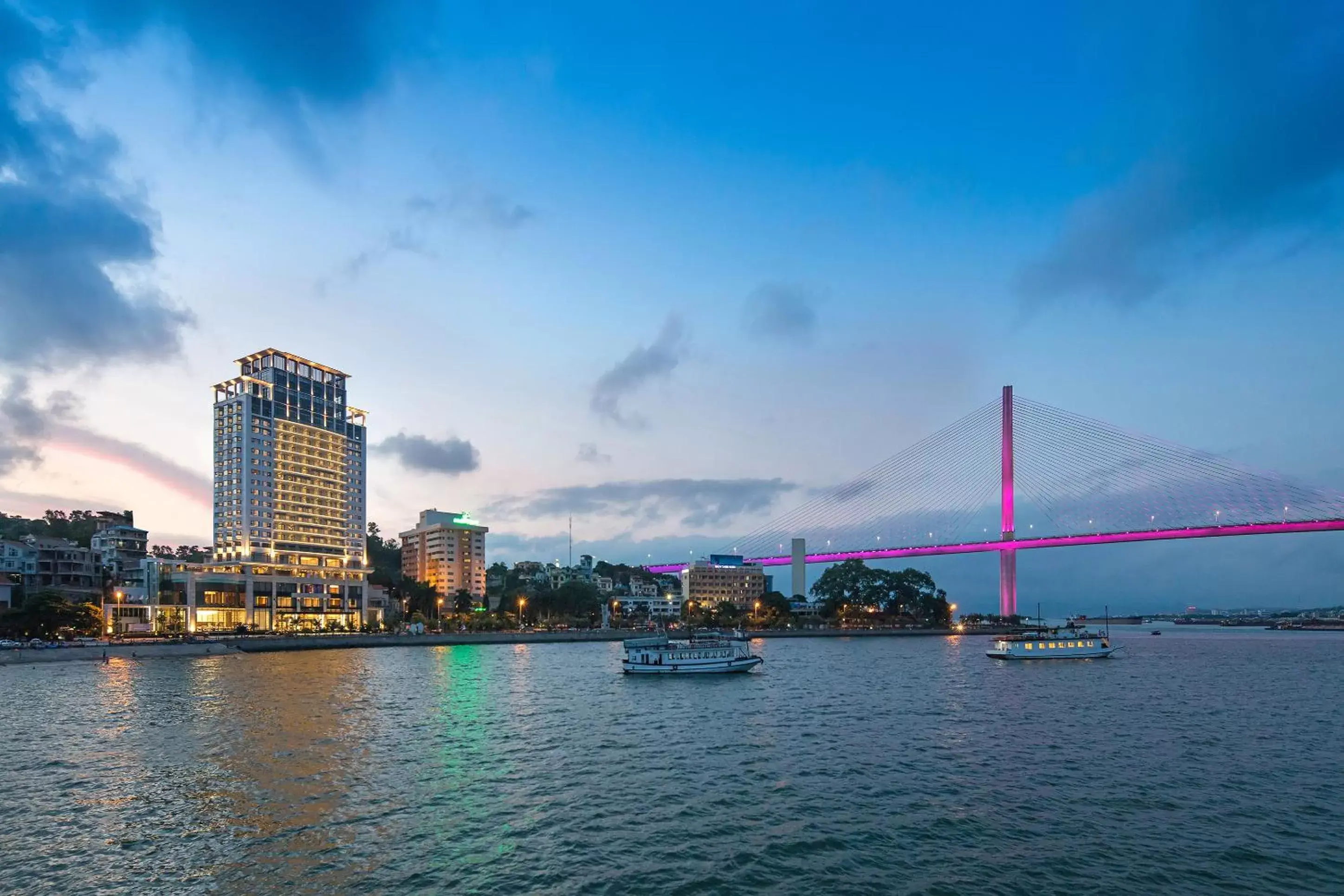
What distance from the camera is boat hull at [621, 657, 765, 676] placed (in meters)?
61.8

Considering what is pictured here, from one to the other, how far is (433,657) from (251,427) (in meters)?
71.1

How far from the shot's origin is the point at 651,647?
64312mm

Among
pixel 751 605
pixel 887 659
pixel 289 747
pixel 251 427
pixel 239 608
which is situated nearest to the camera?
pixel 289 747

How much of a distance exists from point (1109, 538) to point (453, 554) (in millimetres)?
139528

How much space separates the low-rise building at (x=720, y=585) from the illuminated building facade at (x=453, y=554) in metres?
49.4

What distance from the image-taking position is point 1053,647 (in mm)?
77438

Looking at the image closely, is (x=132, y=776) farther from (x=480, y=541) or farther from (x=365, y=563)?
(x=480, y=541)

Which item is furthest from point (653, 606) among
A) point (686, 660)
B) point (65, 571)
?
point (686, 660)

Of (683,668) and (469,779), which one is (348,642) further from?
(469,779)

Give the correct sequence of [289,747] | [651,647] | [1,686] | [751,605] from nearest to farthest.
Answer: [289,747]
[1,686]
[651,647]
[751,605]

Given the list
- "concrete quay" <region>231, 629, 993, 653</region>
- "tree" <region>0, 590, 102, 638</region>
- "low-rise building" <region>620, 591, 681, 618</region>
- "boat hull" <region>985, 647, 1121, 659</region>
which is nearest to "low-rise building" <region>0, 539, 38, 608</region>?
"tree" <region>0, 590, 102, 638</region>

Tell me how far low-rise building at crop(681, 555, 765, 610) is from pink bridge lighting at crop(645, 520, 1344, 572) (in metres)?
40.0

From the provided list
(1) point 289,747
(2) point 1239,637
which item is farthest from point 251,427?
(2) point 1239,637

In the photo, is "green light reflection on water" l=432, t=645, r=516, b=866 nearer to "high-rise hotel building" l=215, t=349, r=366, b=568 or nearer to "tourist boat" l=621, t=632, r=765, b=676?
"tourist boat" l=621, t=632, r=765, b=676
